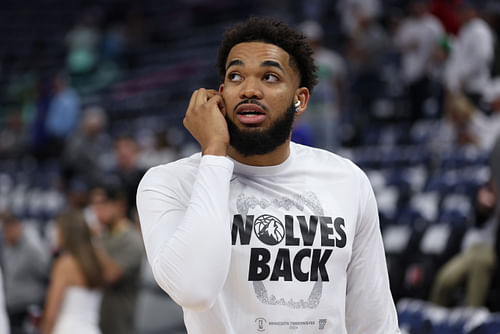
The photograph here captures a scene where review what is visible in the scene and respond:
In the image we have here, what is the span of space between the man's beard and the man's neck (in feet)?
0.06

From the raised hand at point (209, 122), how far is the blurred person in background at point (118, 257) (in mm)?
3596

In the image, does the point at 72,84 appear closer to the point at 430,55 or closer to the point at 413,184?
the point at 430,55

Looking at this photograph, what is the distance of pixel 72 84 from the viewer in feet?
53.4

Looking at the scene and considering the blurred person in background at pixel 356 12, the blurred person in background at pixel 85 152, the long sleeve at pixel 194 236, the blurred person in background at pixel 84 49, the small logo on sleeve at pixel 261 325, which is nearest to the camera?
the long sleeve at pixel 194 236

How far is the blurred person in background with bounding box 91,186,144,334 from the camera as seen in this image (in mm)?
5867

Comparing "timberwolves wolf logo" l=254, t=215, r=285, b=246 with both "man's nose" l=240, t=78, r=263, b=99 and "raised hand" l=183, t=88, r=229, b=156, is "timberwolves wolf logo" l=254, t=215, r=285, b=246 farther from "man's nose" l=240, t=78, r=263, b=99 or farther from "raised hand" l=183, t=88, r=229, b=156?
"man's nose" l=240, t=78, r=263, b=99

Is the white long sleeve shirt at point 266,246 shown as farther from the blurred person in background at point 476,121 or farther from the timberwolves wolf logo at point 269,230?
the blurred person in background at point 476,121

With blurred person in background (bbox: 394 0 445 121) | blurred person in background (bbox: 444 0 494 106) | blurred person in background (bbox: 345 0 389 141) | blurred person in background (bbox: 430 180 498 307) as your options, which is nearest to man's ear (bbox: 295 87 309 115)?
blurred person in background (bbox: 430 180 498 307)

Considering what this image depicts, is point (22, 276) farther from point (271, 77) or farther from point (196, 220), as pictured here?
point (196, 220)

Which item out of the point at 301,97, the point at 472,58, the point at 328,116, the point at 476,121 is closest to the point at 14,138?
the point at 328,116

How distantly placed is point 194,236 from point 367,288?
0.59m

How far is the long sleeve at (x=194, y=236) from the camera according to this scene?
2155 mm

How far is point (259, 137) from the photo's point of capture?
241 cm

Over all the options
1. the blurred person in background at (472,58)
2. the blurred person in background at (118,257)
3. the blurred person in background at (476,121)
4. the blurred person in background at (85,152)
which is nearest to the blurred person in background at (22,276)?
the blurred person in background at (118,257)
